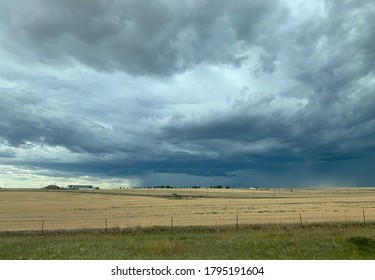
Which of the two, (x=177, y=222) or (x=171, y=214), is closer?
(x=177, y=222)

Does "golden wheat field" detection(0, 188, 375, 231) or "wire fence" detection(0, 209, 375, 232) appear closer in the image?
"wire fence" detection(0, 209, 375, 232)

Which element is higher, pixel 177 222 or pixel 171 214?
pixel 171 214

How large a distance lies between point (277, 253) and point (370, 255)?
347cm

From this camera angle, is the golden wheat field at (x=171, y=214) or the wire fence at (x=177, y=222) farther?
the golden wheat field at (x=171, y=214)

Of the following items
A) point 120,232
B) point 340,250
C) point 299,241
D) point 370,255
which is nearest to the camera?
point 370,255

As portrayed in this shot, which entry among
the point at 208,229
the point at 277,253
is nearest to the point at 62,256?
the point at 277,253

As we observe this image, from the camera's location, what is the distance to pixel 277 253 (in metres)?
15.6

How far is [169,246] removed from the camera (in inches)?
699
